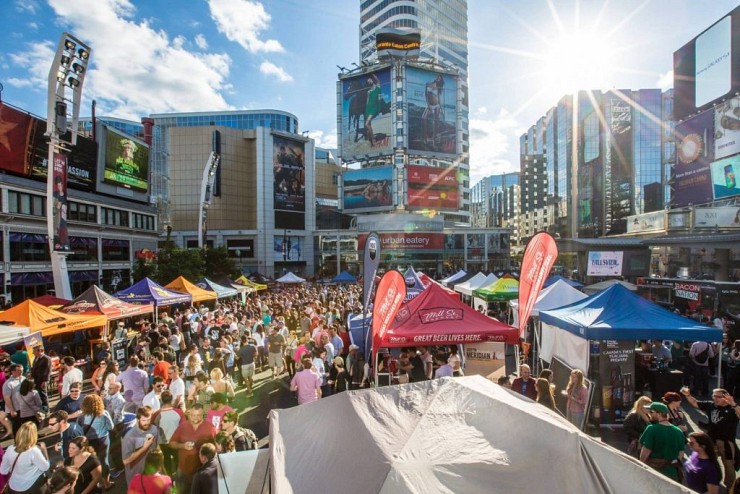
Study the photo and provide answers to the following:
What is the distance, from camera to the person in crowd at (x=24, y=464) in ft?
15.6

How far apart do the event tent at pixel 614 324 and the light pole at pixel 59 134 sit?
17165 mm

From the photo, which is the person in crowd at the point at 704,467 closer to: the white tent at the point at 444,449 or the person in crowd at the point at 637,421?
the person in crowd at the point at 637,421

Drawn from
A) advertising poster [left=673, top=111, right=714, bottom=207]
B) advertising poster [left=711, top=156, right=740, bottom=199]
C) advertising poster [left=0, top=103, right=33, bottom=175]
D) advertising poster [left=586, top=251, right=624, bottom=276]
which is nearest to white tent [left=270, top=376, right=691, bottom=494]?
advertising poster [left=586, top=251, right=624, bottom=276]

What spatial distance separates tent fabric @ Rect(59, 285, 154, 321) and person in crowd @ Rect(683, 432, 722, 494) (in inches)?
550

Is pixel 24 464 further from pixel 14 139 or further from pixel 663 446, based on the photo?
pixel 14 139

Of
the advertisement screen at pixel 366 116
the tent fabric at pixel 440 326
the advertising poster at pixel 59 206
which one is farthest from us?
the advertisement screen at pixel 366 116

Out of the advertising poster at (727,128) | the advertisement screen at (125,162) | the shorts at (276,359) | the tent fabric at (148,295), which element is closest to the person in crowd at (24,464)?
the shorts at (276,359)

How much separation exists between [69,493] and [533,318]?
489 inches

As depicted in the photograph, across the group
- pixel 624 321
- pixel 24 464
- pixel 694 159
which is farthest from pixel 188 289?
pixel 694 159

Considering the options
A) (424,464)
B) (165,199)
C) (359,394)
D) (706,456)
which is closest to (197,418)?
(359,394)

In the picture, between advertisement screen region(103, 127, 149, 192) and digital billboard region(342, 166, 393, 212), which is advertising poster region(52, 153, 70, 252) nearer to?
advertisement screen region(103, 127, 149, 192)

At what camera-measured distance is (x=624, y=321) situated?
8.82 metres

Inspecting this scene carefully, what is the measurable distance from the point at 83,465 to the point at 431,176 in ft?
193

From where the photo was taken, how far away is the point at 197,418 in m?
5.28
